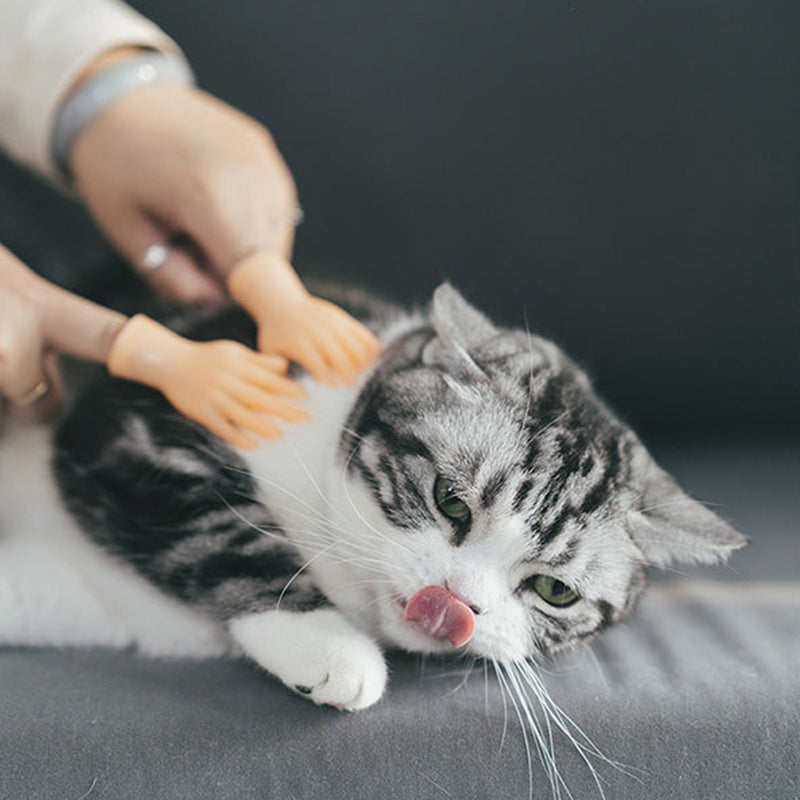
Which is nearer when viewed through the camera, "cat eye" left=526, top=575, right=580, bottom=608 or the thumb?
"cat eye" left=526, top=575, right=580, bottom=608

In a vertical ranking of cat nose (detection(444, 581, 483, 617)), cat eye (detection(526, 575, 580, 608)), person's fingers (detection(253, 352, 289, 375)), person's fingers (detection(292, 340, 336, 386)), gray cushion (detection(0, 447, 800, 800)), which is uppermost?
→ person's fingers (detection(292, 340, 336, 386))

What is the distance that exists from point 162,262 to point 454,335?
522mm

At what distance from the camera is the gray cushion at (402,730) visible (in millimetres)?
691

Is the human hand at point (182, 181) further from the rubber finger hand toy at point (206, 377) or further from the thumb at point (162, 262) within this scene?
the rubber finger hand toy at point (206, 377)

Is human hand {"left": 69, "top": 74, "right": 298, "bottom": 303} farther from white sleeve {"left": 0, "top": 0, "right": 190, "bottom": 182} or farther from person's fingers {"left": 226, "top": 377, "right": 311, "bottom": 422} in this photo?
person's fingers {"left": 226, "top": 377, "right": 311, "bottom": 422}

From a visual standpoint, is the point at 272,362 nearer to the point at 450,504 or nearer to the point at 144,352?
the point at 144,352

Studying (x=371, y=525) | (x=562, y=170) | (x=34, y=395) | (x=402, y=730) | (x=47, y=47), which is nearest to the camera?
(x=402, y=730)

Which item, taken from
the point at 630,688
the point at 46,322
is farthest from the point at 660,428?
the point at 46,322

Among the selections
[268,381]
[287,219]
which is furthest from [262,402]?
[287,219]

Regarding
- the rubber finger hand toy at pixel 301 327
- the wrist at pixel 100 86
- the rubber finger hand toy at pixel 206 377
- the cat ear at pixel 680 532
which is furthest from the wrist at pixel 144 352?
the cat ear at pixel 680 532

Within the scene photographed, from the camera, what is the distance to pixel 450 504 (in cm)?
81

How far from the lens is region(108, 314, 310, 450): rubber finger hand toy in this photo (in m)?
0.87

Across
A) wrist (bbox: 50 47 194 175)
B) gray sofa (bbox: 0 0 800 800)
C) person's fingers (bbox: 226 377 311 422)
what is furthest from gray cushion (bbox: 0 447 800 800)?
wrist (bbox: 50 47 194 175)

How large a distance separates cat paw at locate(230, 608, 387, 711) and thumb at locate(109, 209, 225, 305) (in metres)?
0.54
